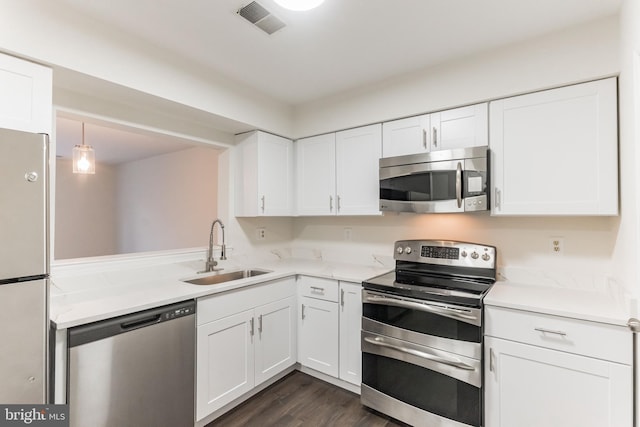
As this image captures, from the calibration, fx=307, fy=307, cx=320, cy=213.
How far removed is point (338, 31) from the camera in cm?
180

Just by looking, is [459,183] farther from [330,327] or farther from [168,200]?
[168,200]

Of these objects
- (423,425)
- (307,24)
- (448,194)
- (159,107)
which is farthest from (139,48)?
(423,425)

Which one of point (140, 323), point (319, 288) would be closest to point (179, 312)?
point (140, 323)

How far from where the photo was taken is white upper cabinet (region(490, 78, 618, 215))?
5.51 feet

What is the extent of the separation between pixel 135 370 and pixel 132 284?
0.68m

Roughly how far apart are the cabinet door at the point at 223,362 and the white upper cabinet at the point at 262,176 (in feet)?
3.23

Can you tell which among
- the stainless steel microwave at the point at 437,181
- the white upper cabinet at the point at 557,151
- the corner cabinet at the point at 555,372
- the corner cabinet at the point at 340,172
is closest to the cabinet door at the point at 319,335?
the corner cabinet at the point at 340,172

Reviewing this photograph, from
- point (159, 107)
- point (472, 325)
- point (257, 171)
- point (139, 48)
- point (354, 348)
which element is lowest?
point (354, 348)

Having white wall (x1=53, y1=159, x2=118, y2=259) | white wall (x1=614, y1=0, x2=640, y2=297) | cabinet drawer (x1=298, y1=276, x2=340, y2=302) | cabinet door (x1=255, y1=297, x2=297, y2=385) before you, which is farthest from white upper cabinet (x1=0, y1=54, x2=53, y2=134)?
white wall (x1=53, y1=159, x2=118, y2=259)

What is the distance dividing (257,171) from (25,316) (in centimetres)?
180

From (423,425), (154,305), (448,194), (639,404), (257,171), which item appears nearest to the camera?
(639,404)

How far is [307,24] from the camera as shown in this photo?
5.67ft

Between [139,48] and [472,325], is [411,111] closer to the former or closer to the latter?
[472,325]

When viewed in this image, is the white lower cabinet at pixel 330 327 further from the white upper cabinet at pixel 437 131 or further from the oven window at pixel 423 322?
the white upper cabinet at pixel 437 131
